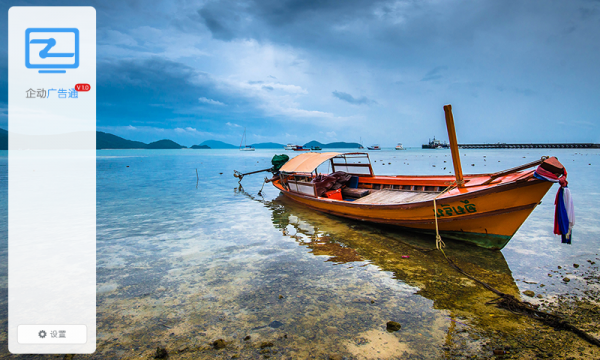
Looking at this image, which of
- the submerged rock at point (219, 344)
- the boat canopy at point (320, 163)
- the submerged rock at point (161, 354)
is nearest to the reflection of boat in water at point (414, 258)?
the boat canopy at point (320, 163)

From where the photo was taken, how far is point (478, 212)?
27.5 ft

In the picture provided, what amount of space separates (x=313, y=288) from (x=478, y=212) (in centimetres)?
529

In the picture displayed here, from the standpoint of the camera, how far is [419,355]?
4414 mm

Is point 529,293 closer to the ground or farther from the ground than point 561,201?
closer to the ground

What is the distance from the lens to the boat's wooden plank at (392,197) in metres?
11.4

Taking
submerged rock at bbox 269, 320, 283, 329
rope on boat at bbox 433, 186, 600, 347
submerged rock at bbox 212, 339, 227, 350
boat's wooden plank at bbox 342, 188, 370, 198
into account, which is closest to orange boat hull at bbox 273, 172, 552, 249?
rope on boat at bbox 433, 186, 600, 347

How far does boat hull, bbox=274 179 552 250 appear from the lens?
7613 mm

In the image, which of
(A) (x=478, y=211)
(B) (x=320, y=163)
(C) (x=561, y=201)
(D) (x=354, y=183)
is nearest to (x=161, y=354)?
(A) (x=478, y=211)

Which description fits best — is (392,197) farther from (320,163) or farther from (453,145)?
(320,163)

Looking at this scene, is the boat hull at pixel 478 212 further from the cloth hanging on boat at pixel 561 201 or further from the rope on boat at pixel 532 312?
the rope on boat at pixel 532 312

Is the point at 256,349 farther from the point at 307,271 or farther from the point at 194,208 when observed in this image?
the point at 194,208

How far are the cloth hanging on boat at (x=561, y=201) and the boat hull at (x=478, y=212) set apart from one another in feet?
1.57

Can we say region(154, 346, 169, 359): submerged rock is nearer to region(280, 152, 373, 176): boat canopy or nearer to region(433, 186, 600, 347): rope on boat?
region(433, 186, 600, 347): rope on boat

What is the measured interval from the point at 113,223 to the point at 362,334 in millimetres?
12723
